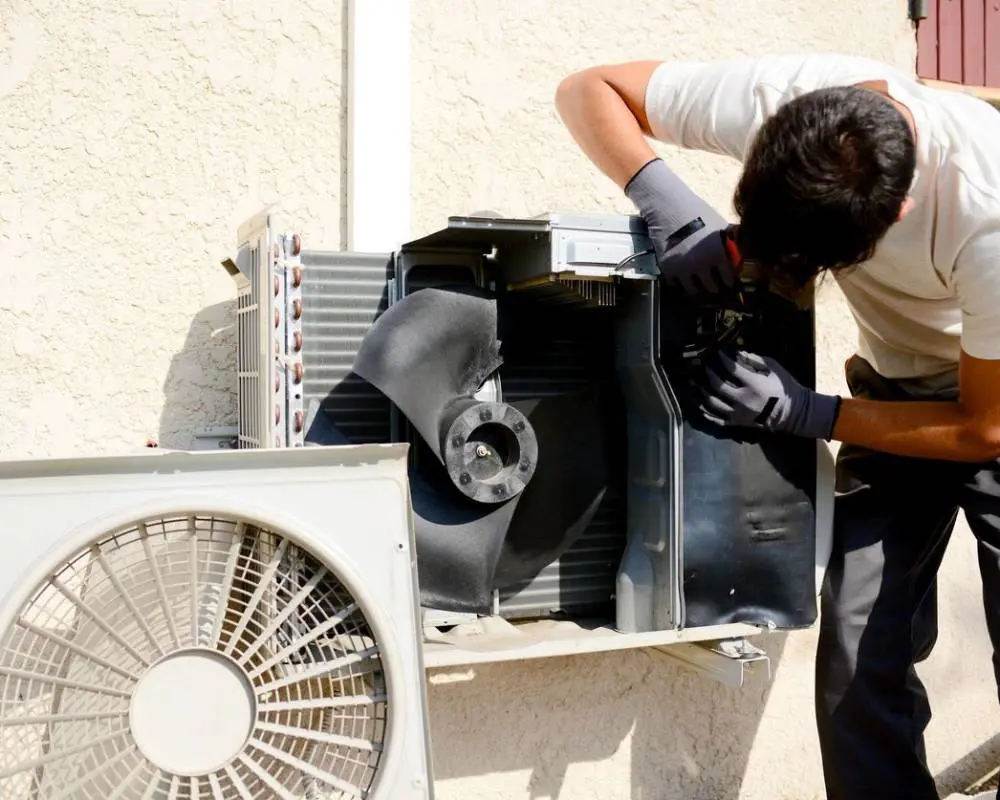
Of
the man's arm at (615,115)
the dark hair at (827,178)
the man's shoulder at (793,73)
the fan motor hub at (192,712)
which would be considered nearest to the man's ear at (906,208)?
the dark hair at (827,178)

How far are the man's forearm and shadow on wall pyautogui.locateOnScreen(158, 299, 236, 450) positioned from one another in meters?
1.25

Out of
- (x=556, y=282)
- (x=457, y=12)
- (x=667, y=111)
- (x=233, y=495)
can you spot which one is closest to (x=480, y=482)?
(x=556, y=282)

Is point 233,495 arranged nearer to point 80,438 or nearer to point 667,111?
point 80,438

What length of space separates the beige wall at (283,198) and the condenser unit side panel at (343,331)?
343 mm

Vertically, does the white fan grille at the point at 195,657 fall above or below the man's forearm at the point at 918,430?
below

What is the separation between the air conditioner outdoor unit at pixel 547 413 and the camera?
1.82 m

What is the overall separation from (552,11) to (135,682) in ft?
6.04

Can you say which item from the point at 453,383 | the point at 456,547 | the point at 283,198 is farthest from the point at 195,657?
the point at 283,198

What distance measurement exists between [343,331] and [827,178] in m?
0.91

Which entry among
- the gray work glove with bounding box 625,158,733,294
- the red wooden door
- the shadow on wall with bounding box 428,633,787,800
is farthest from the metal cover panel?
the red wooden door

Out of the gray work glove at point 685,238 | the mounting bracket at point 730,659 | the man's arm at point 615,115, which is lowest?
the mounting bracket at point 730,659

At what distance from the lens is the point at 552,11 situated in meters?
2.52

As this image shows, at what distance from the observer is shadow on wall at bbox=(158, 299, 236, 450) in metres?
2.19

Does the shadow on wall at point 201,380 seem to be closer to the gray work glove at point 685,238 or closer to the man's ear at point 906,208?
the gray work glove at point 685,238
